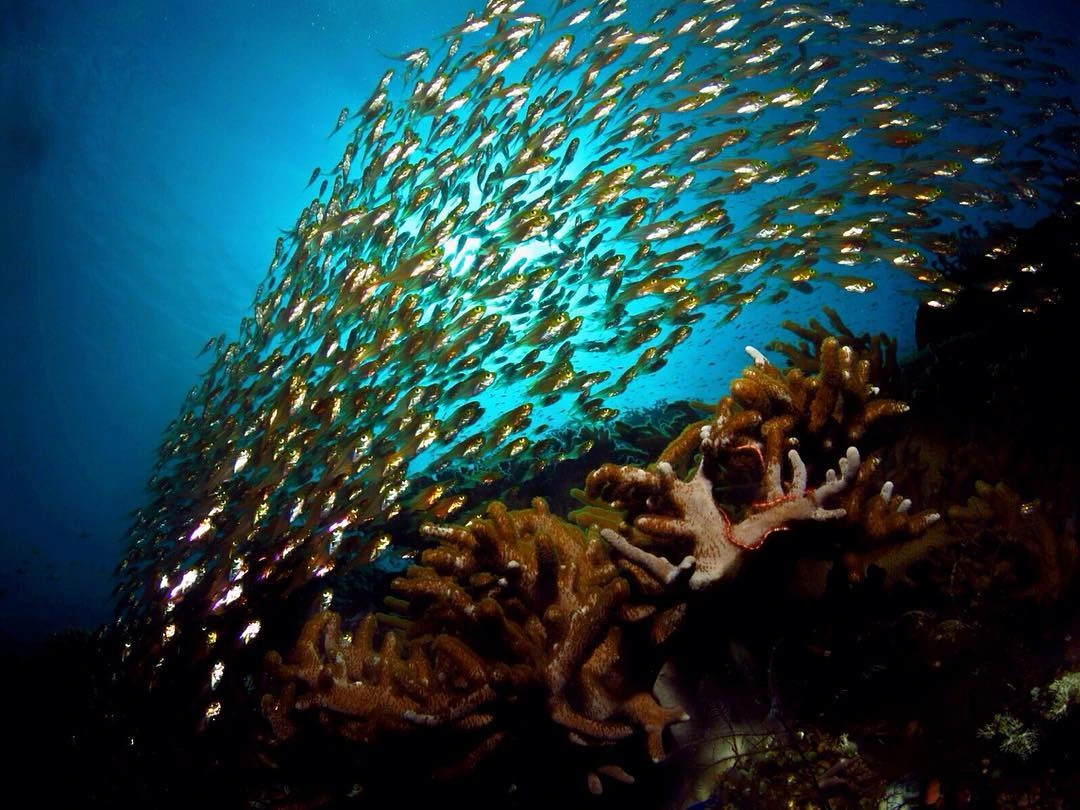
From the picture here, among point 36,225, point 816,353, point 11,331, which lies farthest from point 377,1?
point 11,331

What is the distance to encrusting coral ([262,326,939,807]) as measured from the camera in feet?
7.61

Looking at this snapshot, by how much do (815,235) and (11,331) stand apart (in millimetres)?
74532

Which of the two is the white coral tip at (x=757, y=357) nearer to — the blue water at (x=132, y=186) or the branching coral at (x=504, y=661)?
the branching coral at (x=504, y=661)

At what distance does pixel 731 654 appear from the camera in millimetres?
2605

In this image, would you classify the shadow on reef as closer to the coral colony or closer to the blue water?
the coral colony

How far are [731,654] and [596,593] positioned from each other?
79cm

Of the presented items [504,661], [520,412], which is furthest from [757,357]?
[520,412]

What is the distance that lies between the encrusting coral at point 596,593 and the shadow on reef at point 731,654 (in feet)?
0.04

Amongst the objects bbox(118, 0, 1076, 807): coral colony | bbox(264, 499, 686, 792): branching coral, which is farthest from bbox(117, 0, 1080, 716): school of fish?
bbox(264, 499, 686, 792): branching coral

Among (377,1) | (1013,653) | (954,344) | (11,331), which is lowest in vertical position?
(954,344)

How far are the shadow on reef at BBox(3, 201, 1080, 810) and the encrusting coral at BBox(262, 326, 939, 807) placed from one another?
0.04 ft

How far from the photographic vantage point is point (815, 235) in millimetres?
9297

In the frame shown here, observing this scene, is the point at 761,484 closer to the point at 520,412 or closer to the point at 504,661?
the point at 504,661

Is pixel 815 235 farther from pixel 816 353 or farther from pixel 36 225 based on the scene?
pixel 36 225
